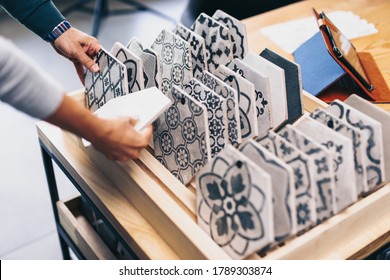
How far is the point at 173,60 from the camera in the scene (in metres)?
1.38

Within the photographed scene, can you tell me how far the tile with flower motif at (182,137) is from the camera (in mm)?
1182

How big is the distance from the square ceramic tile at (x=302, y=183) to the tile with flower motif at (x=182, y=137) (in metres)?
0.22

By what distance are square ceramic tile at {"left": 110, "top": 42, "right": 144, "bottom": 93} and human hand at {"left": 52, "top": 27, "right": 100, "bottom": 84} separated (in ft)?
0.30

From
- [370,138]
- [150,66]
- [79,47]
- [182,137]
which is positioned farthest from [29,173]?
[370,138]

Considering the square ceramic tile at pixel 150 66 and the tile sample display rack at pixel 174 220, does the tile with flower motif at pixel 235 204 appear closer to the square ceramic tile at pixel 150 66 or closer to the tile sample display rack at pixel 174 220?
the tile sample display rack at pixel 174 220

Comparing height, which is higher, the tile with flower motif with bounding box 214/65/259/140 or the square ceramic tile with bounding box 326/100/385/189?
the tile with flower motif with bounding box 214/65/259/140

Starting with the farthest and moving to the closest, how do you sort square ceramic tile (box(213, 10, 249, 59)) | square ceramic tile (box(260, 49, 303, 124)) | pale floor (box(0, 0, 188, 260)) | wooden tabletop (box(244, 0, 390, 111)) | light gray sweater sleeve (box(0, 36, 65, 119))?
pale floor (box(0, 0, 188, 260))
wooden tabletop (box(244, 0, 390, 111))
square ceramic tile (box(213, 10, 249, 59))
square ceramic tile (box(260, 49, 303, 124))
light gray sweater sleeve (box(0, 36, 65, 119))

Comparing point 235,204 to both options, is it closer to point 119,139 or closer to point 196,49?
point 119,139

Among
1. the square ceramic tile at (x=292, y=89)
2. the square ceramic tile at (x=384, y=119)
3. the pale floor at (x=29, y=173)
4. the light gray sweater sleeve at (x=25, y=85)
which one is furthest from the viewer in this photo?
the pale floor at (x=29, y=173)

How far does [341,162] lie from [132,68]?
0.58 metres

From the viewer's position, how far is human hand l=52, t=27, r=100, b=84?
142 cm

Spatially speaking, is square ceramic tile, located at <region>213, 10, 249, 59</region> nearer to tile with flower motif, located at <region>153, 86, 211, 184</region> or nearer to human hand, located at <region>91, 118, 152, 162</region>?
tile with flower motif, located at <region>153, 86, 211, 184</region>

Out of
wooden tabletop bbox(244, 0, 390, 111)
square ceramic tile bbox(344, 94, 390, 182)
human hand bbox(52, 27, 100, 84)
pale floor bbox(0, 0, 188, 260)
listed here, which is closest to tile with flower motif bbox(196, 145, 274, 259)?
square ceramic tile bbox(344, 94, 390, 182)

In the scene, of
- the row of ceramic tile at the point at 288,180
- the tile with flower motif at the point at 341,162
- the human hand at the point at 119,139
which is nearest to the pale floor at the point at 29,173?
the human hand at the point at 119,139
